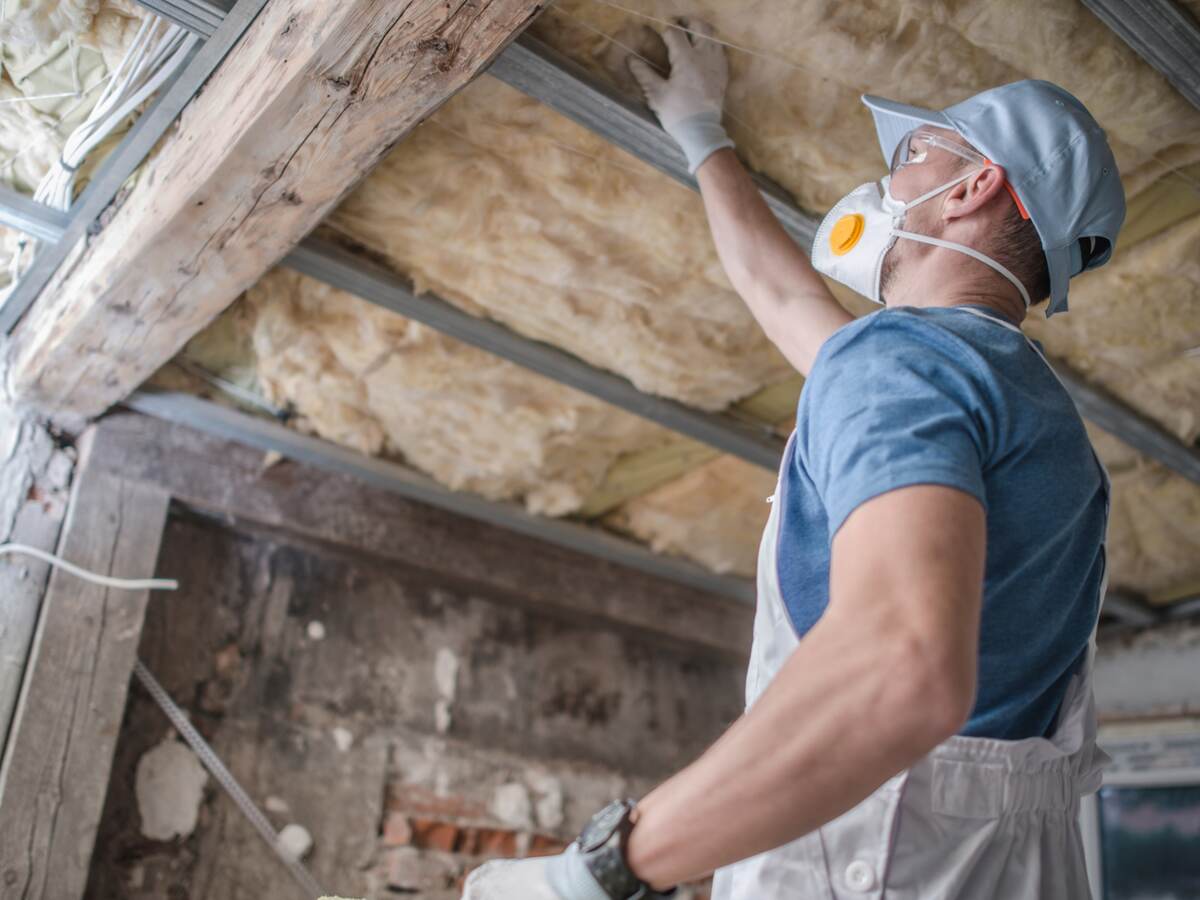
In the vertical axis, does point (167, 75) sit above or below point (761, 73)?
below

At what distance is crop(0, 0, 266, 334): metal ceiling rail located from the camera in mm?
1461

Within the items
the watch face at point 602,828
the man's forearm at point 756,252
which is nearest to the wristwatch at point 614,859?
the watch face at point 602,828

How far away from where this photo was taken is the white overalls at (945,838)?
943mm

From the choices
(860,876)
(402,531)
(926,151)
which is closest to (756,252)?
(926,151)

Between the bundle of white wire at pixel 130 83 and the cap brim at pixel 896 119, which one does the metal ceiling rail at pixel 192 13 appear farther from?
the cap brim at pixel 896 119

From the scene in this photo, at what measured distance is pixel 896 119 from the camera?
1369 mm

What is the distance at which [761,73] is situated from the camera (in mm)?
1619

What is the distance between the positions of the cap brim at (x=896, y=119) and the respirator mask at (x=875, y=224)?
2 cm

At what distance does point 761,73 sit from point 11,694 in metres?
1.73

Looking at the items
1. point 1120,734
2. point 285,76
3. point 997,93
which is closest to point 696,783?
point 997,93

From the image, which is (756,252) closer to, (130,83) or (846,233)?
(846,233)

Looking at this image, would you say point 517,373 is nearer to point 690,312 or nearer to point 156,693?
point 690,312

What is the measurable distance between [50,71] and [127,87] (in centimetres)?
13

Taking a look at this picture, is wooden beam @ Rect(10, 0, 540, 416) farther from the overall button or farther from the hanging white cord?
the overall button
